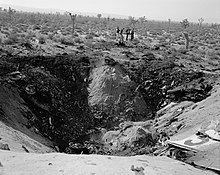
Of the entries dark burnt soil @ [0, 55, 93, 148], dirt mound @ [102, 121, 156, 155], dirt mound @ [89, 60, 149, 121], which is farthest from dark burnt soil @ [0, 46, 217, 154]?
dirt mound @ [102, 121, 156, 155]

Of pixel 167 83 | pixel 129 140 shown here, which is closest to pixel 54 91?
pixel 129 140

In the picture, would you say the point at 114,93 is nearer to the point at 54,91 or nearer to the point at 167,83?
the point at 167,83

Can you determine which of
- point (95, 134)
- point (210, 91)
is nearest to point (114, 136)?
point (95, 134)

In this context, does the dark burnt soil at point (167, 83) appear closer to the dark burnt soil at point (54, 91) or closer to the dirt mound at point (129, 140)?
the dirt mound at point (129, 140)

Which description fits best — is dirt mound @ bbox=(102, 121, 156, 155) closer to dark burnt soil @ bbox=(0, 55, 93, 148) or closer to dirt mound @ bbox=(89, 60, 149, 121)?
dark burnt soil @ bbox=(0, 55, 93, 148)

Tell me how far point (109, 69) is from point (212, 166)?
978 cm

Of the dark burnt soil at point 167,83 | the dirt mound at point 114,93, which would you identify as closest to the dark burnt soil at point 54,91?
the dirt mound at point 114,93

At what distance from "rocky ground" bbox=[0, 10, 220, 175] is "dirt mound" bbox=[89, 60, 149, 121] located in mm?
50

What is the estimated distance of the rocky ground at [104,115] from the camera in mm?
6477

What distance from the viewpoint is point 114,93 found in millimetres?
15352

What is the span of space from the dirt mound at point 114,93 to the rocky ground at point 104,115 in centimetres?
5

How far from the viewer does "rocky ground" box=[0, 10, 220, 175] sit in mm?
6477

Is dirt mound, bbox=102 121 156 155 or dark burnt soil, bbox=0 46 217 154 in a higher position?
dark burnt soil, bbox=0 46 217 154

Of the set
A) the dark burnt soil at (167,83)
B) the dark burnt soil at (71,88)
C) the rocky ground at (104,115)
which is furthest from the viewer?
the dark burnt soil at (167,83)
